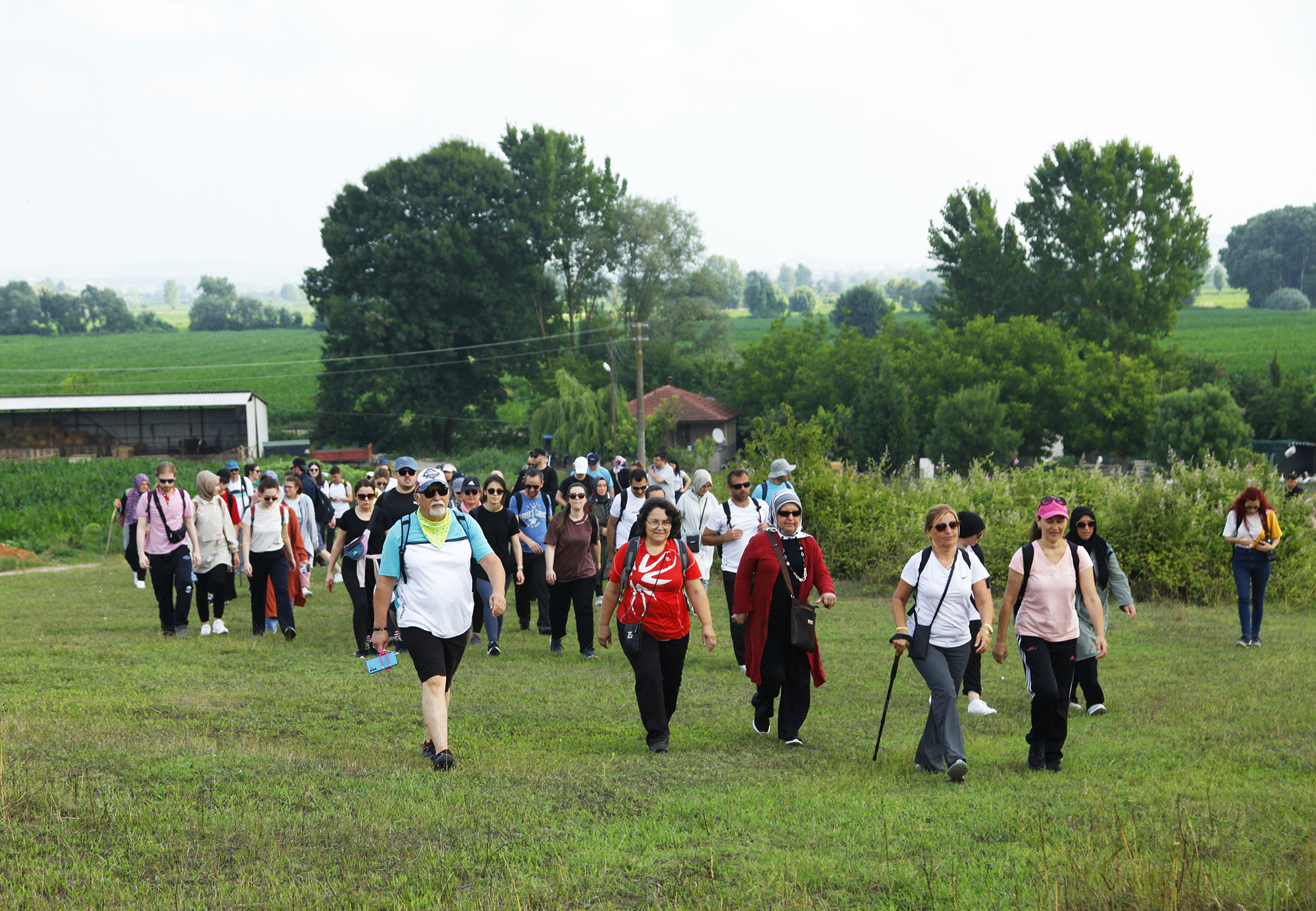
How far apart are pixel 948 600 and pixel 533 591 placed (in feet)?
23.4

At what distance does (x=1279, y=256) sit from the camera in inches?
5394

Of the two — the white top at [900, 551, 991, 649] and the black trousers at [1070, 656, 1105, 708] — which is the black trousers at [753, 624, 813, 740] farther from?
the black trousers at [1070, 656, 1105, 708]

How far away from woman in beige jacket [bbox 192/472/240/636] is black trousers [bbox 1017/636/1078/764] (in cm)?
868

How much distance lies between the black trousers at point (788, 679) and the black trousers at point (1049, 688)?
4.85 ft

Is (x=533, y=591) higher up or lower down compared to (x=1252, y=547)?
lower down

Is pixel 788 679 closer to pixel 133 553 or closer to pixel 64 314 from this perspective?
pixel 133 553

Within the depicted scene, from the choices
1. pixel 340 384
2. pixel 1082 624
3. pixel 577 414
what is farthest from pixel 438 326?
pixel 1082 624

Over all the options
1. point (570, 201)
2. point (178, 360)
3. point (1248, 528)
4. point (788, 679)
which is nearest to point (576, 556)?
point (788, 679)

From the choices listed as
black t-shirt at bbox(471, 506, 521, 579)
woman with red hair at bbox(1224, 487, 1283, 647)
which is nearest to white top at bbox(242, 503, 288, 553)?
black t-shirt at bbox(471, 506, 521, 579)

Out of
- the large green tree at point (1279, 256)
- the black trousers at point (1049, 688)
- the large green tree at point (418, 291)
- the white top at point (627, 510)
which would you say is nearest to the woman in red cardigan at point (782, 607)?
the black trousers at point (1049, 688)

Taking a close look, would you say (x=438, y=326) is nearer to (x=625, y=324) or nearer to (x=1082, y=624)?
(x=625, y=324)

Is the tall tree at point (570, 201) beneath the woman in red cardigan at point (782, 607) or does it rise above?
above

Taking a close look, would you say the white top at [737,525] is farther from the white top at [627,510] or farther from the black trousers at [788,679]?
the black trousers at [788,679]

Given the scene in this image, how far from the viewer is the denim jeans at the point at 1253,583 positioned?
1213 cm
